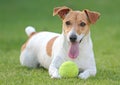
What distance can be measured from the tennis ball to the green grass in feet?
0.52

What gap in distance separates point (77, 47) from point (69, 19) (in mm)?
538

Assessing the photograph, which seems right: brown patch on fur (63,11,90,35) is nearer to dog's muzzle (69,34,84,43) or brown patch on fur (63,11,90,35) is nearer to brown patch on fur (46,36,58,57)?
dog's muzzle (69,34,84,43)

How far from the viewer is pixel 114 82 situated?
934 cm

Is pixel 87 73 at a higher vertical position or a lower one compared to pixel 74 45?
lower

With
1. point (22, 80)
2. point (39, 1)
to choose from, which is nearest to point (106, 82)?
point (22, 80)

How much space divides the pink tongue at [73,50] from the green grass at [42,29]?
0.56 meters

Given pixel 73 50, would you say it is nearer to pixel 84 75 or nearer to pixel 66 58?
pixel 66 58

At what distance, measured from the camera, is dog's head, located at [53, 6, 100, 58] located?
9.54 m

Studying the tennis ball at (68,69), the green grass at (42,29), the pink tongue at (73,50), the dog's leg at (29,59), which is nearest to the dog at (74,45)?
the pink tongue at (73,50)

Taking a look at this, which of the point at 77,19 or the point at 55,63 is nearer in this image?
the point at 77,19

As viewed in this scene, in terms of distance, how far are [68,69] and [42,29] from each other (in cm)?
1127

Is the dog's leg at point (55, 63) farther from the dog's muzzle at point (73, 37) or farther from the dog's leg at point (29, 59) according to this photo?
the dog's leg at point (29, 59)

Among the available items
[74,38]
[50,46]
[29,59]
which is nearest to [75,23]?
[74,38]

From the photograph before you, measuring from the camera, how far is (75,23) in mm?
9711
